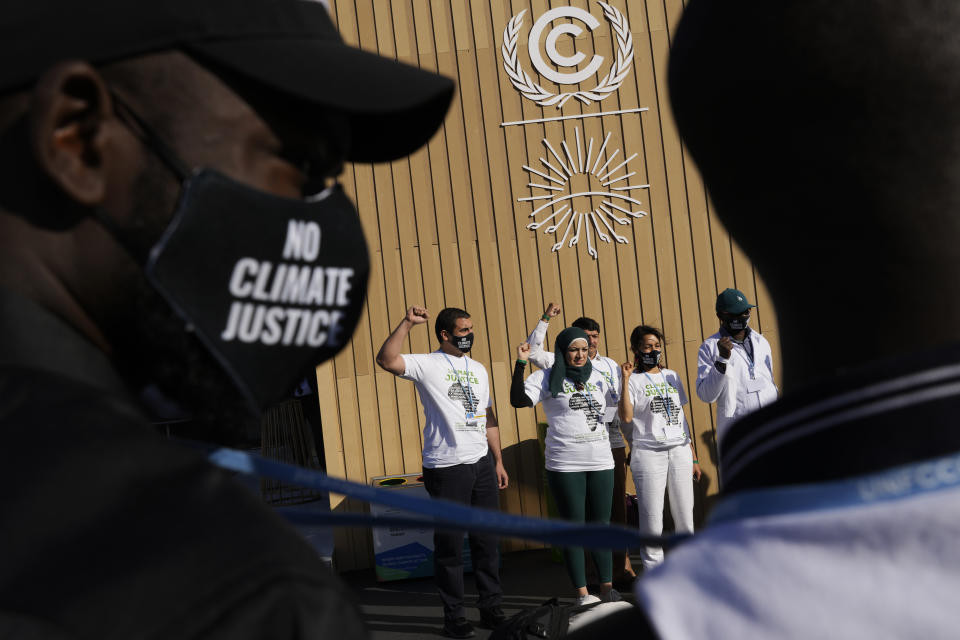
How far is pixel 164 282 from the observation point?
84cm

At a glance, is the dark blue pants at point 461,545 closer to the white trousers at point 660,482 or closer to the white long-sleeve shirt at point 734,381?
the white trousers at point 660,482

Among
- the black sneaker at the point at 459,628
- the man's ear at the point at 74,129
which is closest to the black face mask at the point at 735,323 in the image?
the black sneaker at the point at 459,628

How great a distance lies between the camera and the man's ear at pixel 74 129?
76 cm

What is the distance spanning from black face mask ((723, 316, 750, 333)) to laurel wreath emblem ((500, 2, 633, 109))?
3.19 metres

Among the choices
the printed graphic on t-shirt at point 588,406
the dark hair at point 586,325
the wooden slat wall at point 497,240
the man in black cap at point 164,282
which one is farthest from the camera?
the wooden slat wall at point 497,240

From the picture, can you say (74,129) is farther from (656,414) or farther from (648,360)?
(648,360)

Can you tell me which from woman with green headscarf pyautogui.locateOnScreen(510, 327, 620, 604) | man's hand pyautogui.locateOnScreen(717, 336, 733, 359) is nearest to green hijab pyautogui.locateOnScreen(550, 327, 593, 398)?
woman with green headscarf pyautogui.locateOnScreen(510, 327, 620, 604)

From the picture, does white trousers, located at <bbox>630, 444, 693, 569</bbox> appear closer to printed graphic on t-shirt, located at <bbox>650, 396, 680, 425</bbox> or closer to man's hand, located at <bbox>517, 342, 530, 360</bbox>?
printed graphic on t-shirt, located at <bbox>650, 396, 680, 425</bbox>

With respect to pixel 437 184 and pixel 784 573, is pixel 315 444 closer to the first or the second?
pixel 437 184

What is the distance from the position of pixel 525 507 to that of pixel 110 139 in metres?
6.96

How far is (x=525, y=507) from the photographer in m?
7.46

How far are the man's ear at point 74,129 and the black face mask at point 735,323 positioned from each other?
478 cm

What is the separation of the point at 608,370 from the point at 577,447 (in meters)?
0.69

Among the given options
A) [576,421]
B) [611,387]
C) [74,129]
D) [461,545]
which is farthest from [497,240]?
[74,129]
